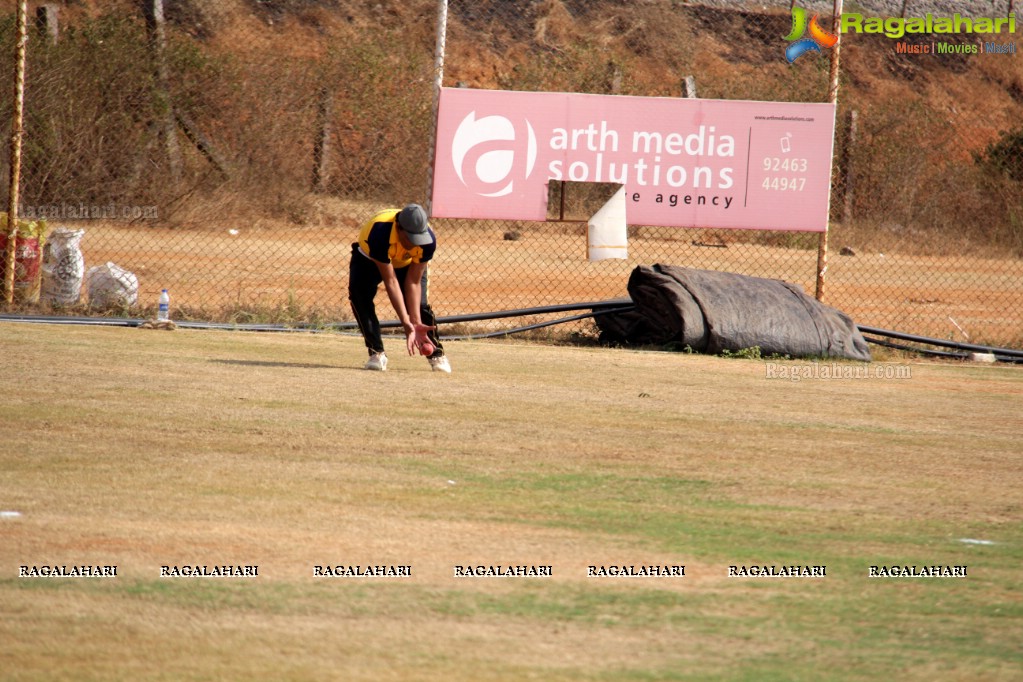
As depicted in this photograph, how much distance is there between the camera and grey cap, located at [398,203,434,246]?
8938 mm

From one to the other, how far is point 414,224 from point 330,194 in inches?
288

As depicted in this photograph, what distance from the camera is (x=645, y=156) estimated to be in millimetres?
12359

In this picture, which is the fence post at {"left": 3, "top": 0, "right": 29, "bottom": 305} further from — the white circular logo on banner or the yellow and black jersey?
the yellow and black jersey

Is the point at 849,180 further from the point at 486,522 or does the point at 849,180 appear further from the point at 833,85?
the point at 486,522

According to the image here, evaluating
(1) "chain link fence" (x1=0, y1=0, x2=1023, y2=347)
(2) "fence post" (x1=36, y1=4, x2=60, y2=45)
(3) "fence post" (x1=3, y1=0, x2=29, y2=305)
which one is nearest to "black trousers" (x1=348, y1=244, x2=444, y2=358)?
(1) "chain link fence" (x1=0, y1=0, x2=1023, y2=347)

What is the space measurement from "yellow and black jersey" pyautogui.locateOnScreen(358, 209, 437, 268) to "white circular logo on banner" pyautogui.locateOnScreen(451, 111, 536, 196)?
2.99m

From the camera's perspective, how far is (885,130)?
24.0m

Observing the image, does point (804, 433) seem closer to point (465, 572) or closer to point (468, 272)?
point (465, 572)

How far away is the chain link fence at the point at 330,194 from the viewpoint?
15.4 metres

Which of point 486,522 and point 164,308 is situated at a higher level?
point 164,308

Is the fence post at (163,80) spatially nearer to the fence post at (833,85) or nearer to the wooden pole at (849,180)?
the fence post at (833,85)

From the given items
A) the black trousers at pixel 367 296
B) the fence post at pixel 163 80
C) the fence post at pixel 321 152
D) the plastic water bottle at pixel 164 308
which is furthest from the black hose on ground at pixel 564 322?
the fence post at pixel 163 80

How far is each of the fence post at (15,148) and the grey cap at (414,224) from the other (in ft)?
14.8

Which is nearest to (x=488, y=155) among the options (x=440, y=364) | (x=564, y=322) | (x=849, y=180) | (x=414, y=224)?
(x=564, y=322)
